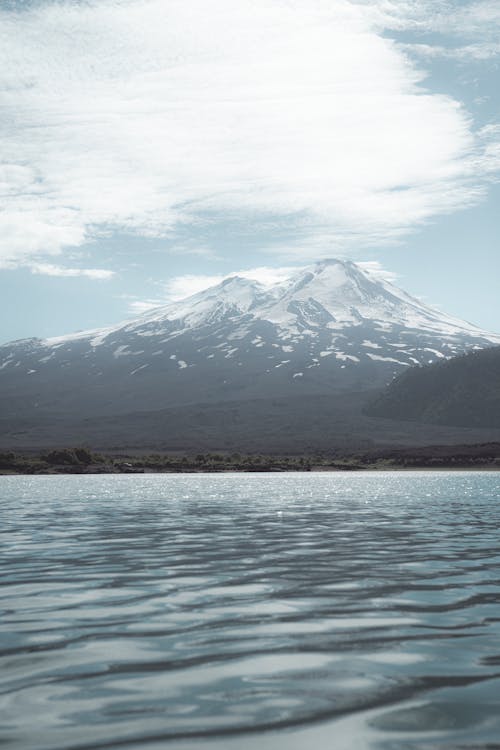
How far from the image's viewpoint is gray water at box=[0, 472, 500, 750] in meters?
6.93

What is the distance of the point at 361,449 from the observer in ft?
568

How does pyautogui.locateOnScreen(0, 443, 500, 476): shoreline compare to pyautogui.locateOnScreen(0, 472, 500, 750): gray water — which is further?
pyautogui.locateOnScreen(0, 443, 500, 476): shoreline

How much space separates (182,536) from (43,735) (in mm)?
17029

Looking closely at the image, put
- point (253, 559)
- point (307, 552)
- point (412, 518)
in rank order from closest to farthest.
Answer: point (253, 559), point (307, 552), point (412, 518)

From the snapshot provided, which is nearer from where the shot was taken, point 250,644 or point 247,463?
point 250,644

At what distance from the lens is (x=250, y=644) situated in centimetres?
994

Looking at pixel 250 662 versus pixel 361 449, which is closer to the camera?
pixel 250 662

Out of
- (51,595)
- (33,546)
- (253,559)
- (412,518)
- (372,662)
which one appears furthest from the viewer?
(412,518)

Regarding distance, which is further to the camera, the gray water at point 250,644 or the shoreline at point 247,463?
the shoreline at point 247,463

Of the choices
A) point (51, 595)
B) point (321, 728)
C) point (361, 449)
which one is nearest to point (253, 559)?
point (51, 595)

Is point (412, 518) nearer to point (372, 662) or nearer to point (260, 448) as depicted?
point (372, 662)

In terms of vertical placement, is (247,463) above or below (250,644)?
below

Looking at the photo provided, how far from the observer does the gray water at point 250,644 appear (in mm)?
6926

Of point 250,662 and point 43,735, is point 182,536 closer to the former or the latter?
point 250,662
